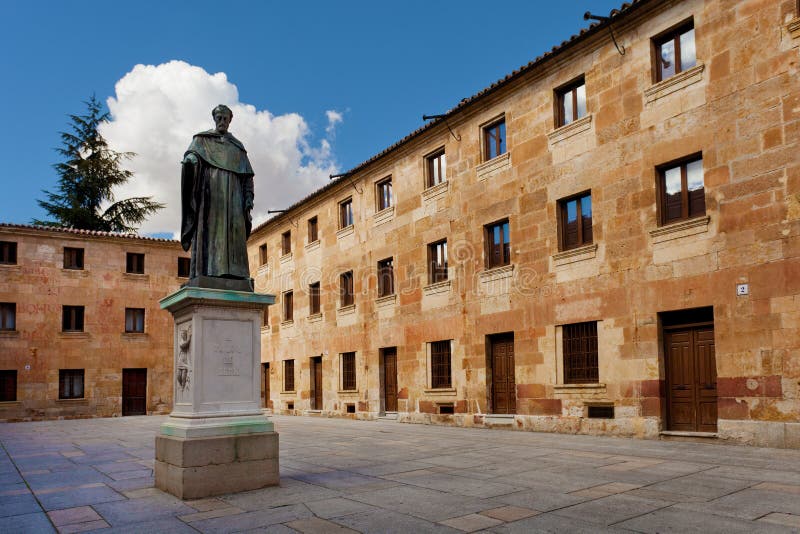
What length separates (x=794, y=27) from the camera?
11320mm

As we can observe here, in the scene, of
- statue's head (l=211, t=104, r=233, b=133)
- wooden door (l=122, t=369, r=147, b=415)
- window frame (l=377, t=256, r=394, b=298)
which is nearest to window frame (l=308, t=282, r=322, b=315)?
window frame (l=377, t=256, r=394, b=298)

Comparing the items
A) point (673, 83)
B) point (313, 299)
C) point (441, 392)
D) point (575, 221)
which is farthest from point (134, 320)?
point (673, 83)

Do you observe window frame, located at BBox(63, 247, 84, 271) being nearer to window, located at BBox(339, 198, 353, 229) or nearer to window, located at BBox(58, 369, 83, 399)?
window, located at BBox(58, 369, 83, 399)

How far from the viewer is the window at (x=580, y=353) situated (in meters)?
14.7

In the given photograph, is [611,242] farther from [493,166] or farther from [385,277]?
[385,277]

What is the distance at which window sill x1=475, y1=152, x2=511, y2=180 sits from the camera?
17423 millimetres

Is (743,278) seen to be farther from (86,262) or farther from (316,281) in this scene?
(86,262)

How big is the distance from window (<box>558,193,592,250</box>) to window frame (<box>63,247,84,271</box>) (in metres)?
24.8

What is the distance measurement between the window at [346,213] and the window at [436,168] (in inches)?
203

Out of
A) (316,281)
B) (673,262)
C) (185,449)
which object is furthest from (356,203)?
(185,449)

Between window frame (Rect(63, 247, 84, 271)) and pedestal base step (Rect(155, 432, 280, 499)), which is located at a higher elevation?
window frame (Rect(63, 247, 84, 271))

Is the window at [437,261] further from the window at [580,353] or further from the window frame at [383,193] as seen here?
the window at [580,353]

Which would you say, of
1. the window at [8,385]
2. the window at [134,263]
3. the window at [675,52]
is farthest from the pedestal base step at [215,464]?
the window at [134,263]

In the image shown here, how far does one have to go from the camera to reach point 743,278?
1176 cm
